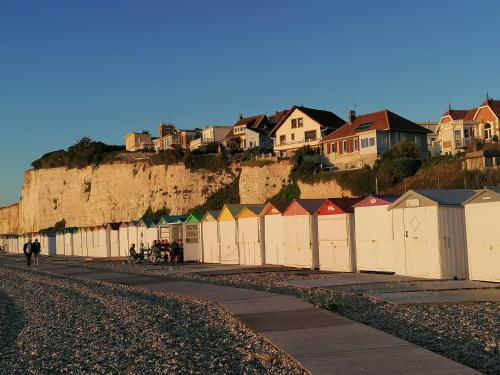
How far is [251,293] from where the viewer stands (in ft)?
53.6

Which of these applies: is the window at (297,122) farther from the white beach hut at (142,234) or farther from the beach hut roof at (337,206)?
the beach hut roof at (337,206)

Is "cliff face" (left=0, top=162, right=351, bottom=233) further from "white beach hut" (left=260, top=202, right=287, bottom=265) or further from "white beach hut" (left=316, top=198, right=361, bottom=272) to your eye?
"white beach hut" (left=316, top=198, right=361, bottom=272)

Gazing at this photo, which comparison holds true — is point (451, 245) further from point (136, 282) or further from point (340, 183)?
point (340, 183)

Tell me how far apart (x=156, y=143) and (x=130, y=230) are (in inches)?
3553

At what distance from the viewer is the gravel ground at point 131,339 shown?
876 centimetres

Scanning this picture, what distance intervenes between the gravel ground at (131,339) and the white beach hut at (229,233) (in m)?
10.8

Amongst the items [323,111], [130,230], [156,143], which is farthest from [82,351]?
[156,143]

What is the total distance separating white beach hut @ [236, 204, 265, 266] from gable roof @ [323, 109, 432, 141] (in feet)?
114

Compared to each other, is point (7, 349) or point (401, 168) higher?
point (401, 168)

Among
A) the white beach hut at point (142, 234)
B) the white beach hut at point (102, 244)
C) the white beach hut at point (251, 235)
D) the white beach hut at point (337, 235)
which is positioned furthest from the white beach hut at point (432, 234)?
the white beach hut at point (102, 244)

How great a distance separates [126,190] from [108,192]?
163 inches

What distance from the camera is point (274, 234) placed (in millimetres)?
26781

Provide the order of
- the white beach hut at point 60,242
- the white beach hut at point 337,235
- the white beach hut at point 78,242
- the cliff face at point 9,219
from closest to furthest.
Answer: the white beach hut at point 337,235 → the white beach hut at point 78,242 → the white beach hut at point 60,242 → the cliff face at point 9,219

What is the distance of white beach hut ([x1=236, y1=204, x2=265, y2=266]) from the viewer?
90.4 ft
